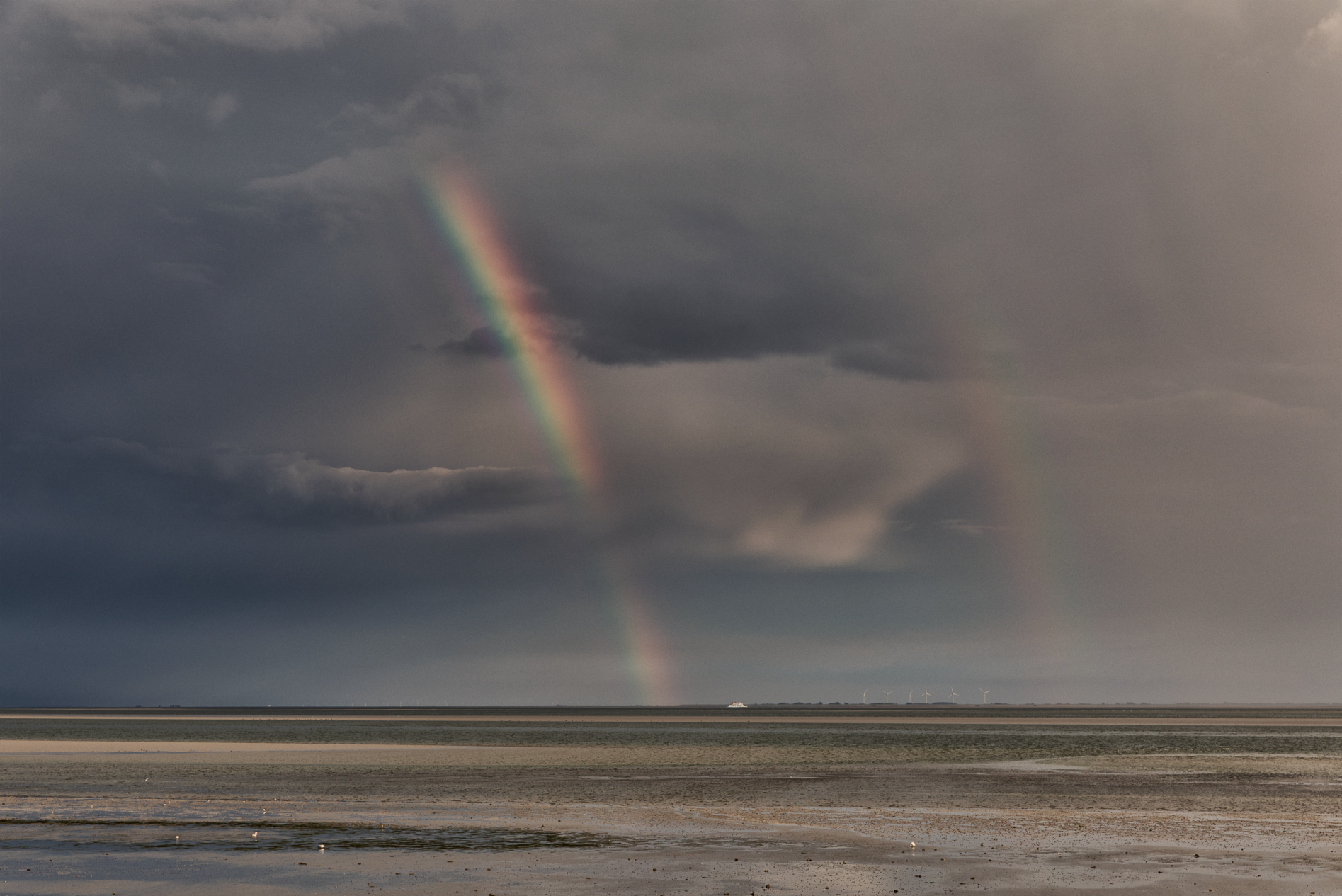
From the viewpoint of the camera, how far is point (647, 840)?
3656cm

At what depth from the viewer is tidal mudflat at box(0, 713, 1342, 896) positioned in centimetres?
2897

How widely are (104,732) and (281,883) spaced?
514 feet

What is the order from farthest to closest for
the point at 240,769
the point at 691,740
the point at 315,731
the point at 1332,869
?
the point at 315,731
the point at 691,740
the point at 240,769
the point at 1332,869

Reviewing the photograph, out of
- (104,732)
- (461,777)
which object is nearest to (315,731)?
(104,732)

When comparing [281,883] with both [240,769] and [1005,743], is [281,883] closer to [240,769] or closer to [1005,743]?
[240,769]

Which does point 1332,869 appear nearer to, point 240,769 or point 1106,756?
point 240,769

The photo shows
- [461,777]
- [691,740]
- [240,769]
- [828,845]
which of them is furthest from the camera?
[691,740]

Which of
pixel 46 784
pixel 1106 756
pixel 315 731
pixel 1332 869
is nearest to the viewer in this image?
pixel 1332 869

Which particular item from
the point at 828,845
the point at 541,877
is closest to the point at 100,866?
the point at 541,877

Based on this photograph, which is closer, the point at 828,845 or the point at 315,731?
the point at 828,845

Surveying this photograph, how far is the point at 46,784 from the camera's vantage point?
59.6 metres

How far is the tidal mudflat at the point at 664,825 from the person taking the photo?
2897 centimetres

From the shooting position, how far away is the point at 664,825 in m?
41.2

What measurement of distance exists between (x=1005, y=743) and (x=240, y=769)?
84.9 metres
